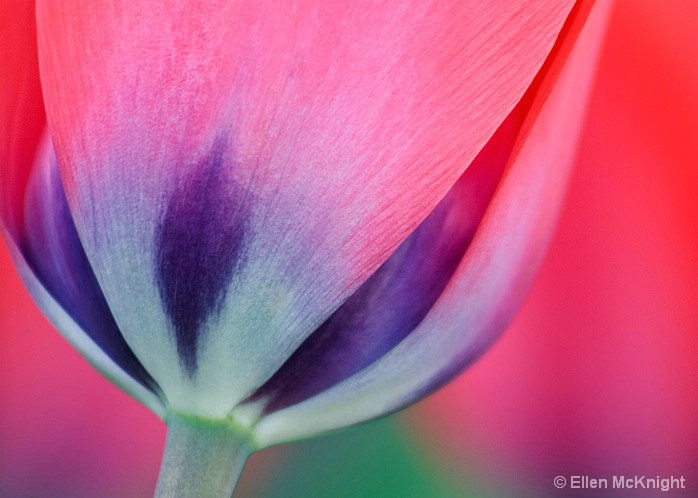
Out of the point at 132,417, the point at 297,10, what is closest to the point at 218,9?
the point at 297,10

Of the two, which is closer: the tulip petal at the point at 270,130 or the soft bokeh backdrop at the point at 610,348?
the tulip petal at the point at 270,130

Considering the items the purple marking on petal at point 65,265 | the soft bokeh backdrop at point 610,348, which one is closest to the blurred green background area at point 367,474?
the soft bokeh backdrop at point 610,348

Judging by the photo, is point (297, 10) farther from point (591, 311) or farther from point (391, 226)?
point (591, 311)

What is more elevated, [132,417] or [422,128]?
[422,128]

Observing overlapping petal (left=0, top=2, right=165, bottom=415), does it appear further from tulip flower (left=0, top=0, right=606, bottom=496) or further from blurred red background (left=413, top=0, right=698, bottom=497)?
blurred red background (left=413, top=0, right=698, bottom=497)

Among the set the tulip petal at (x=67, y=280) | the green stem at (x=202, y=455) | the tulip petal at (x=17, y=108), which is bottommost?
the green stem at (x=202, y=455)

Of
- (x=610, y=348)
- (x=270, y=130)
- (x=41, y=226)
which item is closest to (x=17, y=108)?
(x=41, y=226)

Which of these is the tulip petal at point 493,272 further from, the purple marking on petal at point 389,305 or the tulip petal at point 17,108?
the tulip petal at point 17,108

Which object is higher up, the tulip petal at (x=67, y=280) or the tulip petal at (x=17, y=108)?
the tulip petal at (x=17, y=108)

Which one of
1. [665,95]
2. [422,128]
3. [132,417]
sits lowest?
[132,417]
